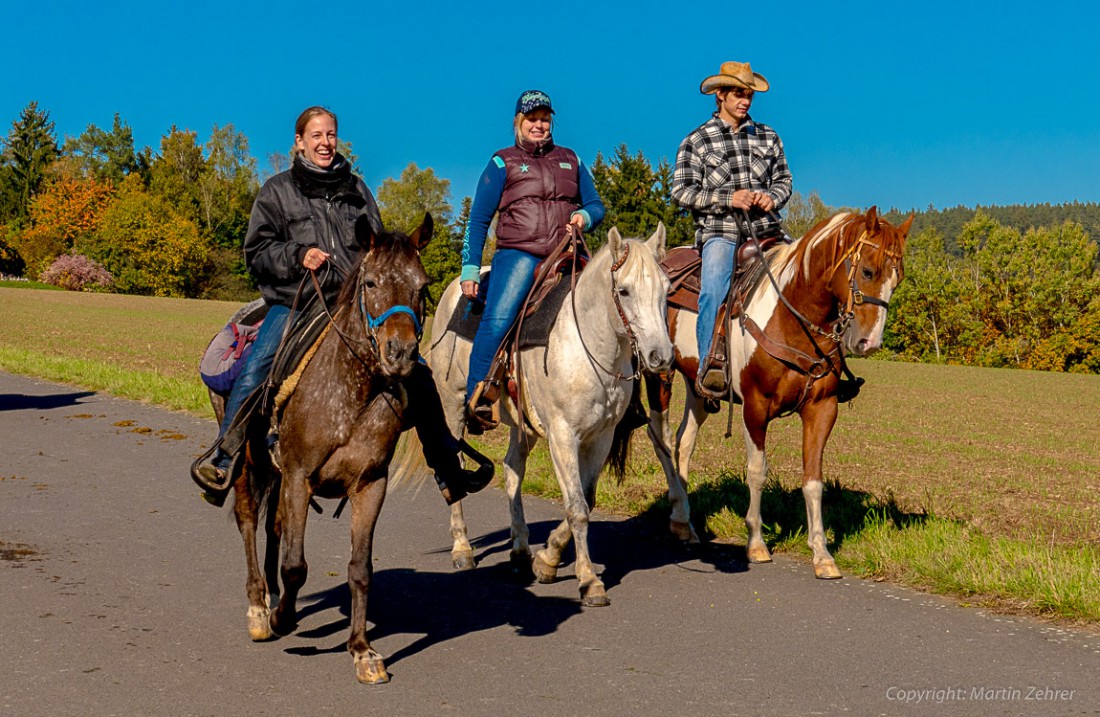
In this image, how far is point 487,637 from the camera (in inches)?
248

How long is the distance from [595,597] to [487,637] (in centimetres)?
101

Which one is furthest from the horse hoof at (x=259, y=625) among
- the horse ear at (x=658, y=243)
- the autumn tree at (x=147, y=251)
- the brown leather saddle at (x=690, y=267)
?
the autumn tree at (x=147, y=251)

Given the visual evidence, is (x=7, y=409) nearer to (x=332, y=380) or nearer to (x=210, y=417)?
(x=210, y=417)

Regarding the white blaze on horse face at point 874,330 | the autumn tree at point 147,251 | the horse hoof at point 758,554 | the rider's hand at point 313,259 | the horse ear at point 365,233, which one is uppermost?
the autumn tree at point 147,251

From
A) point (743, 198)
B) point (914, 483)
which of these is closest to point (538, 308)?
point (743, 198)

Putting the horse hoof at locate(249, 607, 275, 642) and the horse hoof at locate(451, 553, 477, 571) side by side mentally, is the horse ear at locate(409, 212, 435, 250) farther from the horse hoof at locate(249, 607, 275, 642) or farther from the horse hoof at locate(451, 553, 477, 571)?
the horse hoof at locate(451, 553, 477, 571)

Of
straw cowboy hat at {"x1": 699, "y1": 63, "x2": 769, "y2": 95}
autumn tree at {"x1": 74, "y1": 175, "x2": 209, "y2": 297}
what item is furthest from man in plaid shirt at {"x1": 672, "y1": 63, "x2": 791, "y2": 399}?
autumn tree at {"x1": 74, "y1": 175, "x2": 209, "y2": 297}

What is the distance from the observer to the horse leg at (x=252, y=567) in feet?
20.2

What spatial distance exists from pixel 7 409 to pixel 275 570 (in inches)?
477

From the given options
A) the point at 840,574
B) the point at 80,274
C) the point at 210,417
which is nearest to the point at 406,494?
the point at 840,574

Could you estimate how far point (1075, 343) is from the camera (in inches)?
2630

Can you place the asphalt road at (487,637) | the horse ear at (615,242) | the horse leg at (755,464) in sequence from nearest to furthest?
1. the asphalt road at (487,637)
2. the horse ear at (615,242)
3. the horse leg at (755,464)

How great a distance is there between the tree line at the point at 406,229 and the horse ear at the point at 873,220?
104 feet

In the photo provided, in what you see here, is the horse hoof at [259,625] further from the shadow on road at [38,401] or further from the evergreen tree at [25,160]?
the evergreen tree at [25,160]
